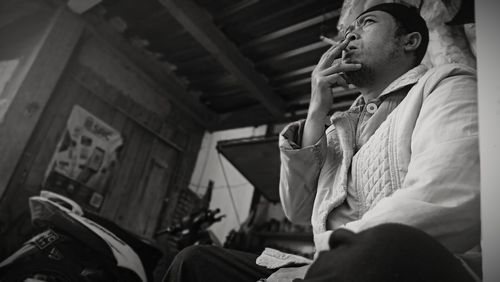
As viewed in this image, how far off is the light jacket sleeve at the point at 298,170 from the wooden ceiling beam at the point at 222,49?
2953mm

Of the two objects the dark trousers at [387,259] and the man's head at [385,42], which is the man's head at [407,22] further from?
the dark trousers at [387,259]

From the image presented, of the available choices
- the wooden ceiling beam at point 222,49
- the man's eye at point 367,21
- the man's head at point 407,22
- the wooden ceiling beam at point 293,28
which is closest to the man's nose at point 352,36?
the man's eye at point 367,21

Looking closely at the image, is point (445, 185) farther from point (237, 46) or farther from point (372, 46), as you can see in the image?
point (237, 46)

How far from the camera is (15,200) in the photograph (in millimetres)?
4137

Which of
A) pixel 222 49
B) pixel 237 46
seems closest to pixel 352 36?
pixel 222 49

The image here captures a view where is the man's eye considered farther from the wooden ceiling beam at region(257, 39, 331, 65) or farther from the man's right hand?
the wooden ceiling beam at region(257, 39, 331, 65)

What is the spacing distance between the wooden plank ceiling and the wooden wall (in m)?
0.42

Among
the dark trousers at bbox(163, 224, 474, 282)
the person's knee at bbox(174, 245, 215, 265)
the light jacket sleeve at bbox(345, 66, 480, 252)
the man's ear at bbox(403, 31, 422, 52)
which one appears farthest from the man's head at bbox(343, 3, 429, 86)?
the dark trousers at bbox(163, 224, 474, 282)

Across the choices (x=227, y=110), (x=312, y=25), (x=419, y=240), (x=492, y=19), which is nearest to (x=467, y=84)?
(x=492, y=19)

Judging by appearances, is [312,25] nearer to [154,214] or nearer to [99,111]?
[99,111]

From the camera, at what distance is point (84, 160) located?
4.77m

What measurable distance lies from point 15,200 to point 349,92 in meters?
4.32

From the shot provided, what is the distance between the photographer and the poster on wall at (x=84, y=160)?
4527mm

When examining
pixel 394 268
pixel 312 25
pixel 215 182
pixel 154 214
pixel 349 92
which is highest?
pixel 312 25
